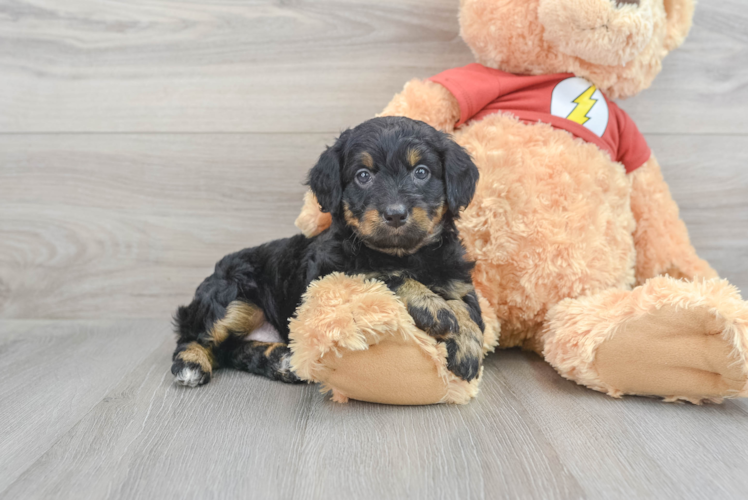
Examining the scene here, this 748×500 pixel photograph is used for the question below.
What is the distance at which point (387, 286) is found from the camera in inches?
53.8

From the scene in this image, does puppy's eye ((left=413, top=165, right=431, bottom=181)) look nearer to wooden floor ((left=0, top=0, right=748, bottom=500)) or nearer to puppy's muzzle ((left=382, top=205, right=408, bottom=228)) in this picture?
puppy's muzzle ((left=382, top=205, right=408, bottom=228))

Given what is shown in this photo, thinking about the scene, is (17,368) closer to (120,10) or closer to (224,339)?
(224,339)

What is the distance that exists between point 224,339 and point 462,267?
0.82 m

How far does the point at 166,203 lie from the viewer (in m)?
→ 2.22

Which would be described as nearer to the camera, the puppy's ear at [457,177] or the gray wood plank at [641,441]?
the gray wood plank at [641,441]

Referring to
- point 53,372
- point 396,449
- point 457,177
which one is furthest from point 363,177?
point 53,372

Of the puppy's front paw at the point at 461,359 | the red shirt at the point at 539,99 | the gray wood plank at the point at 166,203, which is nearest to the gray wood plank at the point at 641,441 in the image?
the puppy's front paw at the point at 461,359

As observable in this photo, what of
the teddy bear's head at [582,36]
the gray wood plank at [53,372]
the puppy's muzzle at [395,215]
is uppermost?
the teddy bear's head at [582,36]

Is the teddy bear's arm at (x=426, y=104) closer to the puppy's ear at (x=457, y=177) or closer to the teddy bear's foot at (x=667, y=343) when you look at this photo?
the puppy's ear at (x=457, y=177)

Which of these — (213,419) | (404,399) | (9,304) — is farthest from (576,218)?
(9,304)

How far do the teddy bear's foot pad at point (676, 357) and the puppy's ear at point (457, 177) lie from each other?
1.72 feet

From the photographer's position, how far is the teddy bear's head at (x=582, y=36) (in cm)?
153

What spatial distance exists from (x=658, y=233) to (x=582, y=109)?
1.76ft

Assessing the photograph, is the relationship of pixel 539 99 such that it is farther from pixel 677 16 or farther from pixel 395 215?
pixel 395 215
